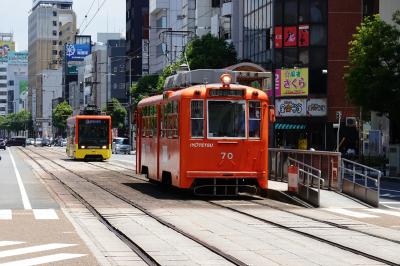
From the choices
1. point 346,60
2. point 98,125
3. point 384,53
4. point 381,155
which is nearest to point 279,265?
point 384,53

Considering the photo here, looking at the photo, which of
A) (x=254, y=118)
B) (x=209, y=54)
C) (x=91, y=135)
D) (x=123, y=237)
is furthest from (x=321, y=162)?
(x=209, y=54)

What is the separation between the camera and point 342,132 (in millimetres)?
69125

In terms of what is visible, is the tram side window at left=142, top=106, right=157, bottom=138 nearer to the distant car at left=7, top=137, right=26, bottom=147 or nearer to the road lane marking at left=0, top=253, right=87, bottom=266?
the road lane marking at left=0, top=253, right=87, bottom=266

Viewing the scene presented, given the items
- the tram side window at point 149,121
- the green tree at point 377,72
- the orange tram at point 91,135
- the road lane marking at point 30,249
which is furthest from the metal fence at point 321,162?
the orange tram at point 91,135

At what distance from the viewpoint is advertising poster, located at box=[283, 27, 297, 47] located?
68.9 metres

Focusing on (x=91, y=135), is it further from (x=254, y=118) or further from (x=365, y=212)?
(x=365, y=212)

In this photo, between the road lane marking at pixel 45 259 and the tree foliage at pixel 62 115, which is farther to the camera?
the tree foliage at pixel 62 115

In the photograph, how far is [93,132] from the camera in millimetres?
54000

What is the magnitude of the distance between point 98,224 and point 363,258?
5.96m

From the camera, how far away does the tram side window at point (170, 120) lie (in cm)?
2302

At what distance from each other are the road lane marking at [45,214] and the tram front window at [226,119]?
18.3ft

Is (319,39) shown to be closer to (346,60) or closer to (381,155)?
(346,60)

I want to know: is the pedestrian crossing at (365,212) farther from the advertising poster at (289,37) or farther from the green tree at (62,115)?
the green tree at (62,115)

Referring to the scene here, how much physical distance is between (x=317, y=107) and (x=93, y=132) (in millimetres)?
22392
